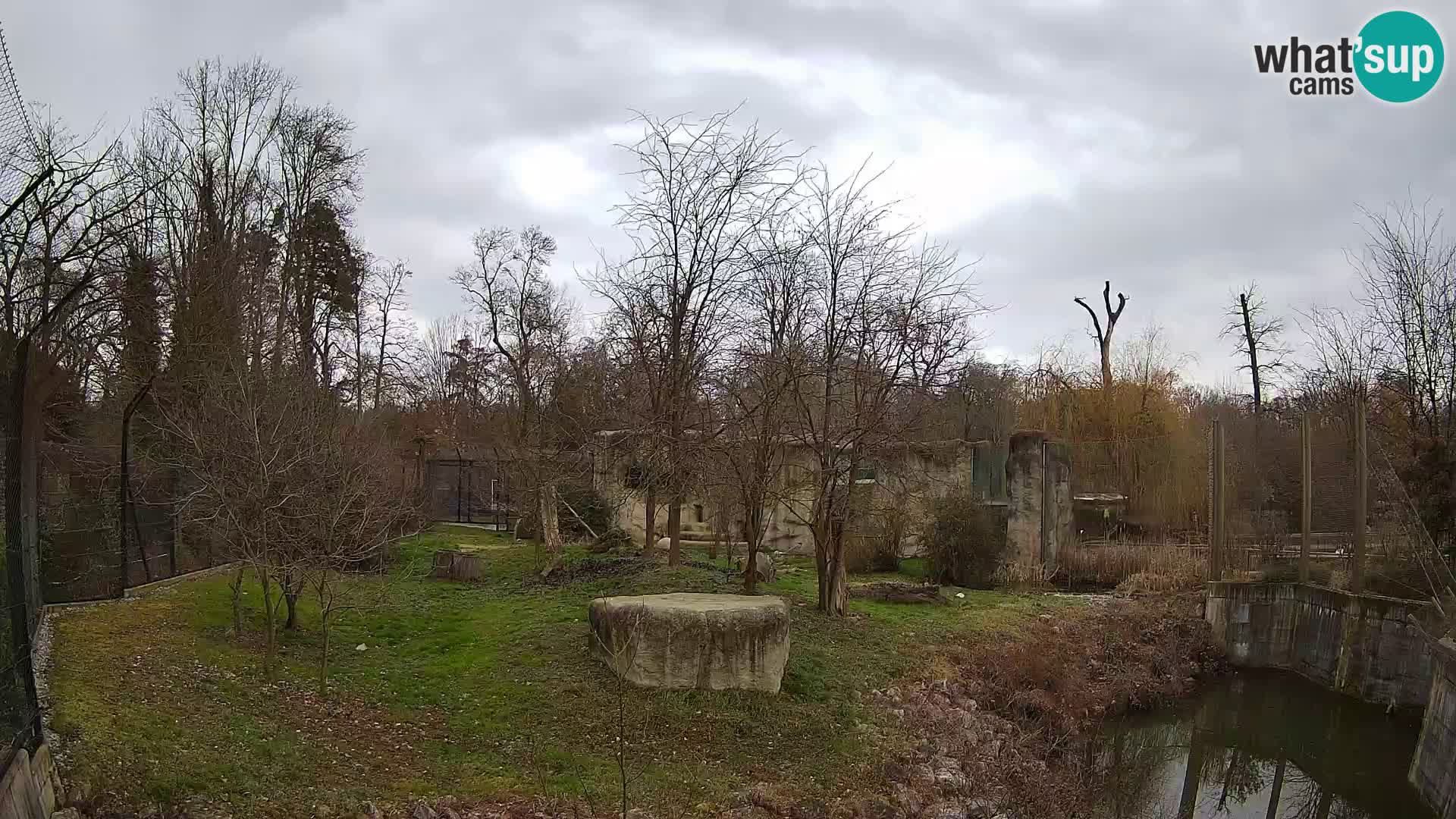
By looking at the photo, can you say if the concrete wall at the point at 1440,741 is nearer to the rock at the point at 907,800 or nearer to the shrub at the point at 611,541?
the rock at the point at 907,800

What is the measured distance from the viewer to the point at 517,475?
18547 millimetres

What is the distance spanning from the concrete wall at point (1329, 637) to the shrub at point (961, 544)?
388 centimetres

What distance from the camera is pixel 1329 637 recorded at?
46.7ft

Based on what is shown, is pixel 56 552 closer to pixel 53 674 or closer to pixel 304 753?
pixel 53 674

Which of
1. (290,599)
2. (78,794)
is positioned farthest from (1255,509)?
(78,794)

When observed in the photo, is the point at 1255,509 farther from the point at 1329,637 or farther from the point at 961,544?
the point at 961,544

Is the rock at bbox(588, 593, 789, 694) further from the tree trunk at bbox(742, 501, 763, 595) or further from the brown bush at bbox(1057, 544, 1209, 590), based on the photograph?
the brown bush at bbox(1057, 544, 1209, 590)

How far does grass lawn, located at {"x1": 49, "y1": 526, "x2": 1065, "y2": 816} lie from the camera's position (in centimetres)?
653

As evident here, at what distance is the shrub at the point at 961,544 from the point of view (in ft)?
58.8

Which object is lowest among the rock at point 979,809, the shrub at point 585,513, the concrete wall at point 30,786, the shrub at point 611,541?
the rock at point 979,809

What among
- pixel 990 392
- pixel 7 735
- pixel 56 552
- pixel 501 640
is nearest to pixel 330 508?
pixel 501 640

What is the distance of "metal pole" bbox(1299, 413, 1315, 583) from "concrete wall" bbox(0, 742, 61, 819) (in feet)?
52.6

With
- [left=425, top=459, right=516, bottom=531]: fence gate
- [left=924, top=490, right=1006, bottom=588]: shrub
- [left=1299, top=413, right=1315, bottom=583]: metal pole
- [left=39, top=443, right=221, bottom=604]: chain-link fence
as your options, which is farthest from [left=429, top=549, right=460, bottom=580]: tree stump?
[left=1299, top=413, right=1315, bottom=583]: metal pole

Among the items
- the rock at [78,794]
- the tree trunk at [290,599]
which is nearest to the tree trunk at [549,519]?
the tree trunk at [290,599]
